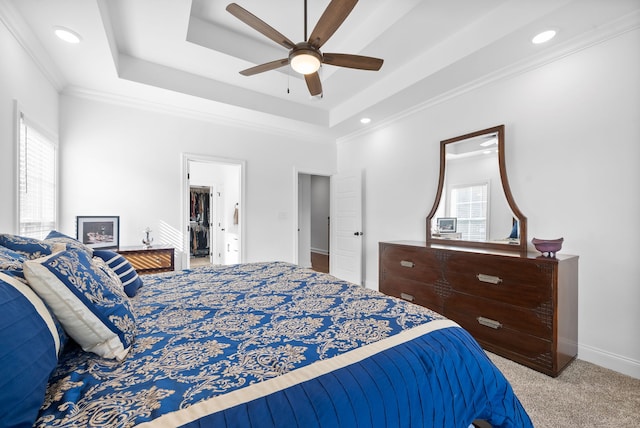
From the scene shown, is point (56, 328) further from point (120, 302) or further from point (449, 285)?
point (449, 285)

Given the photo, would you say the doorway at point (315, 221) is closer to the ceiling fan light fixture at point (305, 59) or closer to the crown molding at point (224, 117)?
the crown molding at point (224, 117)

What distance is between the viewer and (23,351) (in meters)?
0.71

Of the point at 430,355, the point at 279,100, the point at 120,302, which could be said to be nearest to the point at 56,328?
the point at 120,302

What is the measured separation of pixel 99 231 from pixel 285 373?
3.58m

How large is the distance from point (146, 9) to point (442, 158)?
329cm

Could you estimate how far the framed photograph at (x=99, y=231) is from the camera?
10.7ft

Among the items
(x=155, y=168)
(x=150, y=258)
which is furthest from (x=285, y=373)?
(x=155, y=168)

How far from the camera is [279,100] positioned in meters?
4.16

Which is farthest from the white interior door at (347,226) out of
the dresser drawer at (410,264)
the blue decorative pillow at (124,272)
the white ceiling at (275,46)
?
the blue decorative pillow at (124,272)

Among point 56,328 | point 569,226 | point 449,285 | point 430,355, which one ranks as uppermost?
point 569,226

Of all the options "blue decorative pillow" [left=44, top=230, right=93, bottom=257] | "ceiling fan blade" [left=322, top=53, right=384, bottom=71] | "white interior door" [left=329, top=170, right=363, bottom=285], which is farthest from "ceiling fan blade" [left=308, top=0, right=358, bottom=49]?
"white interior door" [left=329, top=170, right=363, bottom=285]

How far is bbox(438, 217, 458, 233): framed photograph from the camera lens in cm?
330

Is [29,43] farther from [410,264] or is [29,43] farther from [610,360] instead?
[610,360]

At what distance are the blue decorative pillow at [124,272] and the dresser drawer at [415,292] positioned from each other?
8.69ft
